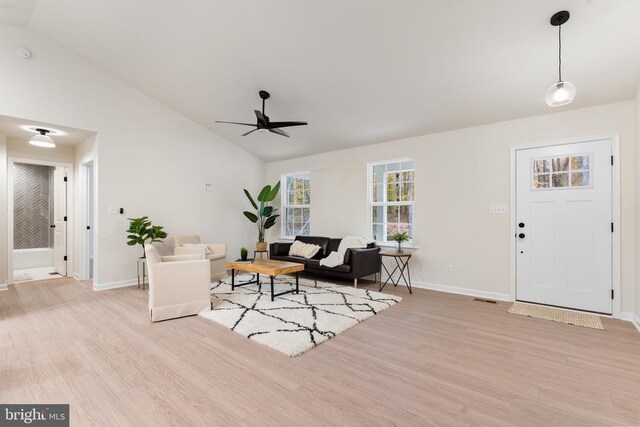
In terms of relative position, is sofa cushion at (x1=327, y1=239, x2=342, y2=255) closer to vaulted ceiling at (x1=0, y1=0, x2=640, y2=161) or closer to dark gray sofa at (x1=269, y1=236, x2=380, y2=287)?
dark gray sofa at (x1=269, y1=236, x2=380, y2=287)

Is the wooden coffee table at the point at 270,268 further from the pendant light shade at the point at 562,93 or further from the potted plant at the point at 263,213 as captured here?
the pendant light shade at the point at 562,93

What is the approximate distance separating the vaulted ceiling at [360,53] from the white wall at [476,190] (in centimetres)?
22

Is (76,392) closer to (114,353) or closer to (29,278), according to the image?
(114,353)

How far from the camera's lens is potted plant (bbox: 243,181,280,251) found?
638 centimetres

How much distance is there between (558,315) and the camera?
3.48 meters

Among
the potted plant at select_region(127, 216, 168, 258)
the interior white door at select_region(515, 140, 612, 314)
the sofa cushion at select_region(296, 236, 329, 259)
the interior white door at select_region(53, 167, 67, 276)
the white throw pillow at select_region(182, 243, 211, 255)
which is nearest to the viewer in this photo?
the interior white door at select_region(515, 140, 612, 314)

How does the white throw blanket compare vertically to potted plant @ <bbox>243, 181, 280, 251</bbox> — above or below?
below

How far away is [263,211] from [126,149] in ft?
9.11

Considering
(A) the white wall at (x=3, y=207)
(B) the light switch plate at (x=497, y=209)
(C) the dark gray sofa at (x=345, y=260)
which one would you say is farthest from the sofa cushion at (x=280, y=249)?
(A) the white wall at (x=3, y=207)

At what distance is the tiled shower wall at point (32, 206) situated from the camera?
6527mm

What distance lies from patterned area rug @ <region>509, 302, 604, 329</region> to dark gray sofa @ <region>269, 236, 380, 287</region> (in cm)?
199

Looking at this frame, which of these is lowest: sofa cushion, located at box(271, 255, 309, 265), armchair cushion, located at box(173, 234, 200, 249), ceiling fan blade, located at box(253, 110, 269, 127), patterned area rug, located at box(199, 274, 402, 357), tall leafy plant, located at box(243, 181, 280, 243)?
patterned area rug, located at box(199, 274, 402, 357)

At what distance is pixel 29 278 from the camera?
543cm

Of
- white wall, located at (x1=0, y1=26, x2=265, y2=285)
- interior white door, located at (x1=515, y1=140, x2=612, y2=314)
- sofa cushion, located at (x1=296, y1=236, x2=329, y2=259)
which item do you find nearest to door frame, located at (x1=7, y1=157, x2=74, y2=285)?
white wall, located at (x1=0, y1=26, x2=265, y2=285)
